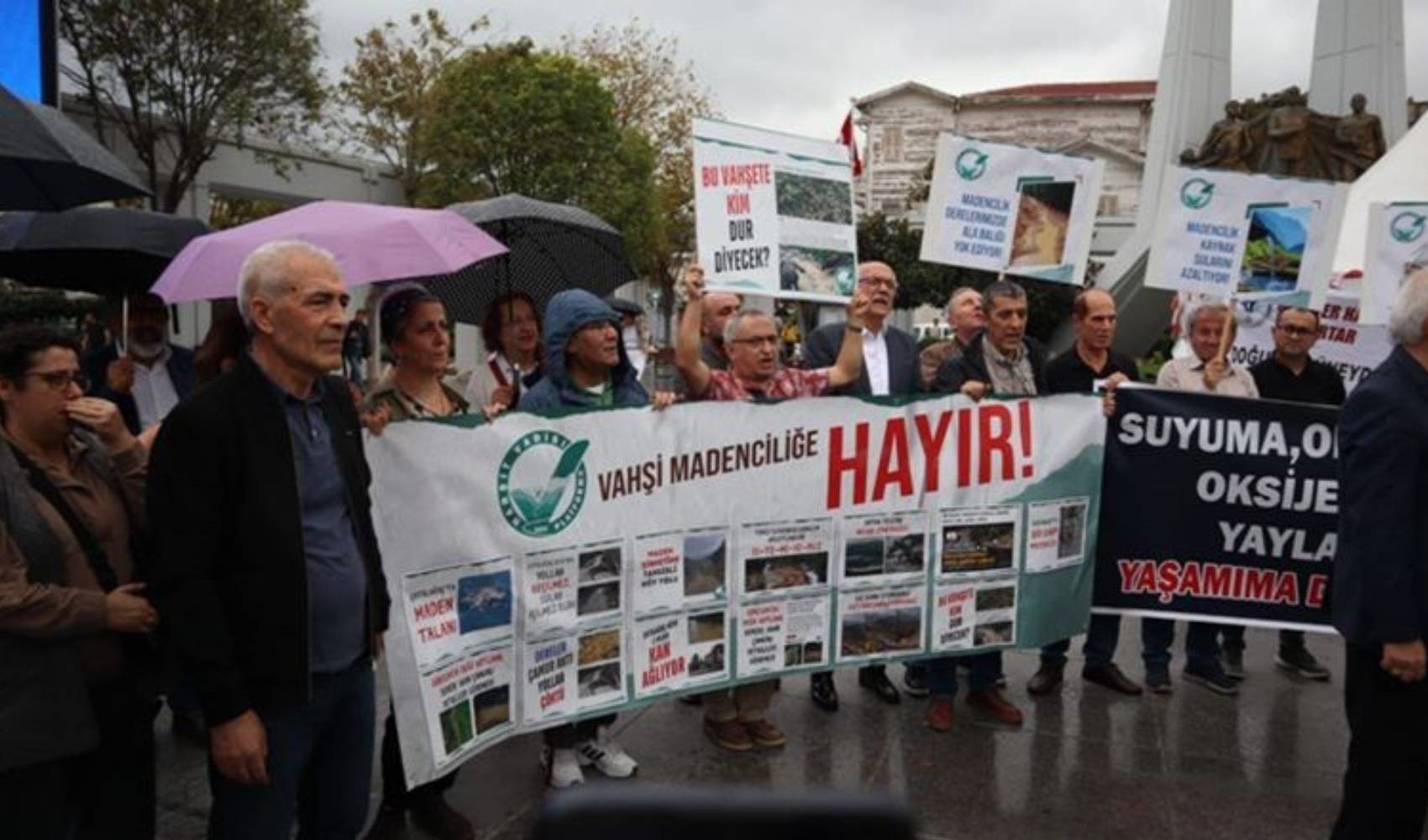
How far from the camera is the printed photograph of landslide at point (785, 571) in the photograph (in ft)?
14.2

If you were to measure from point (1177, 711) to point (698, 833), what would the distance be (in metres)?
4.98

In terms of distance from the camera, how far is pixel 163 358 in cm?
488

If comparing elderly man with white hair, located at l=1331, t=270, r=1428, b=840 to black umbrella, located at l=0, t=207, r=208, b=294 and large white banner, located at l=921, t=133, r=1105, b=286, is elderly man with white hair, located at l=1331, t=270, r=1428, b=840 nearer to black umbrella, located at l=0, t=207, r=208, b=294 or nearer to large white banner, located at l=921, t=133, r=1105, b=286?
large white banner, located at l=921, t=133, r=1105, b=286

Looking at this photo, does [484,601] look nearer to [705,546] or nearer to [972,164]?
[705,546]

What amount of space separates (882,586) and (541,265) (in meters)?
2.88

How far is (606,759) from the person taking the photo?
433cm

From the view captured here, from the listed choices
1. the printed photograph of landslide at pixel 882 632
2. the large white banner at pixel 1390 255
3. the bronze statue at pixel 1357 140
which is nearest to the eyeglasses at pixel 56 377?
the printed photograph of landslide at pixel 882 632

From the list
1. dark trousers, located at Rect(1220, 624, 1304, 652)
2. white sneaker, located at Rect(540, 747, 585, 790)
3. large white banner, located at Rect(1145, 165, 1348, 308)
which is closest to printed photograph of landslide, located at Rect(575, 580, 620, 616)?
white sneaker, located at Rect(540, 747, 585, 790)

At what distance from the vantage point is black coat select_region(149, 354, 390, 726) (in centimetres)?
246

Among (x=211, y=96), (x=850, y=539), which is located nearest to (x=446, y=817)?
(x=850, y=539)

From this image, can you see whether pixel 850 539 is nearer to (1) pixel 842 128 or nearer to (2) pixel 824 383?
(2) pixel 824 383

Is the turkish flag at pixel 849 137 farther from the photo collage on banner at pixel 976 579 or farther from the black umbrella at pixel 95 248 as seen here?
the black umbrella at pixel 95 248

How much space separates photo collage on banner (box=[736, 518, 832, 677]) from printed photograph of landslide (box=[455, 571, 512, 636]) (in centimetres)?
97

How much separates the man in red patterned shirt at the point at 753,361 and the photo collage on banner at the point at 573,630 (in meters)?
0.80
